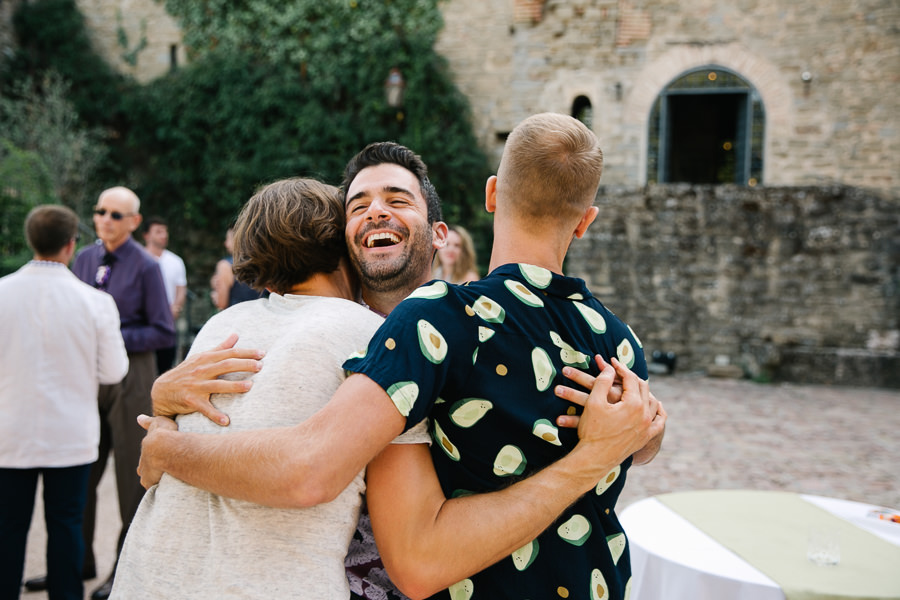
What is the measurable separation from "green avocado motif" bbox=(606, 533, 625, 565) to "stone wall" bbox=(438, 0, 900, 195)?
11352 millimetres

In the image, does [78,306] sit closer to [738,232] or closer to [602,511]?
[602,511]

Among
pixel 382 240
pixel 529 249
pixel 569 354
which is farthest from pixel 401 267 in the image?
pixel 569 354

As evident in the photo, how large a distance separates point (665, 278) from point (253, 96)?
8.57 m

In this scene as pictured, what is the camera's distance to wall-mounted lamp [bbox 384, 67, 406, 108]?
1273 centimetres

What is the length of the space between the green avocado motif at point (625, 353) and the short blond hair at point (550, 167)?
294 mm

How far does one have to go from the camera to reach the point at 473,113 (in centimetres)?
1366

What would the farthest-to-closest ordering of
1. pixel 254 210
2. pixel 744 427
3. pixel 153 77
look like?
1. pixel 153 77
2. pixel 744 427
3. pixel 254 210

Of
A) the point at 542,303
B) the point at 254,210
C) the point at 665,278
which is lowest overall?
the point at 665,278

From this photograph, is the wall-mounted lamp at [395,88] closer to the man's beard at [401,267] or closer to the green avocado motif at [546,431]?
the man's beard at [401,267]

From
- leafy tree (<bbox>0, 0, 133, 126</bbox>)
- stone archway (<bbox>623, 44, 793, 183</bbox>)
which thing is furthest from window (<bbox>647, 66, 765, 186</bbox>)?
leafy tree (<bbox>0, 0, 133, 126</bbox>)

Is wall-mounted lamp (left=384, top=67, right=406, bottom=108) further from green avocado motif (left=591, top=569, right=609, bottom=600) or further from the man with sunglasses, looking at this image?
green avocado motif (left=591, top=569, right=609, bottom=600)

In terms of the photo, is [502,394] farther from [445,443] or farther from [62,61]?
[62,61]

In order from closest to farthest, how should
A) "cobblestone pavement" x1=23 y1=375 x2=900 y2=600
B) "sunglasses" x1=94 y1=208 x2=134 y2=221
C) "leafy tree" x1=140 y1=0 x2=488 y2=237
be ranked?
"sunglasses" x1=94 y1=208 x2=134 y2=221 < "cobblestone pavement" x1=23 y1=375 x2=900 y2=600 < "leafy tree" x1=140 y1=0 x2=488 y2=237

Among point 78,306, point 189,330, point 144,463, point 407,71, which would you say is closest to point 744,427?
point 78,306
